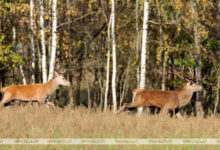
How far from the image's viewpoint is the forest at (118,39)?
20.8 metres

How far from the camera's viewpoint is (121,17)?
87.0ft

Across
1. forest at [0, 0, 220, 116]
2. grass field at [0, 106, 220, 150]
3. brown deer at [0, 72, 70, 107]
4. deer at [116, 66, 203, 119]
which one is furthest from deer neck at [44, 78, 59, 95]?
grass field at [0, 106, 220, 150]

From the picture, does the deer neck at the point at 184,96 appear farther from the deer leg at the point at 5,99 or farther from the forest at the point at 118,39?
the deer leg at the point at 5,99

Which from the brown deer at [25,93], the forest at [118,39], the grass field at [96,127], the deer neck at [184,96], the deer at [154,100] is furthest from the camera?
the forest at [118,39]

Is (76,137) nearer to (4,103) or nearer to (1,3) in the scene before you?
(4,103)

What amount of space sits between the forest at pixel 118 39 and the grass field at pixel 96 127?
779cm

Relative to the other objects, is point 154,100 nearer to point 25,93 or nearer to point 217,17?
point 25,93

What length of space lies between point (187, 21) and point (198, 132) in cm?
912

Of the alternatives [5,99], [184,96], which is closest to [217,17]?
[184,96]

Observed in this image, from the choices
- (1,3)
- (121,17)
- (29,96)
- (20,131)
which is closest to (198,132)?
(20,131)

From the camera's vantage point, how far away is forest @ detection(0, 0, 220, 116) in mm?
20766

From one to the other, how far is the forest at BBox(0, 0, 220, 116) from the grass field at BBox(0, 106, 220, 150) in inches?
307

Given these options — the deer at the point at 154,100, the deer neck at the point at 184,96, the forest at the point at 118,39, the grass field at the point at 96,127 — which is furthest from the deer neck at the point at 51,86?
the deer neck at the point at 184,96

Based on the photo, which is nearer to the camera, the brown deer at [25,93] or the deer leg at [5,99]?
the deer leg at [5,99]
